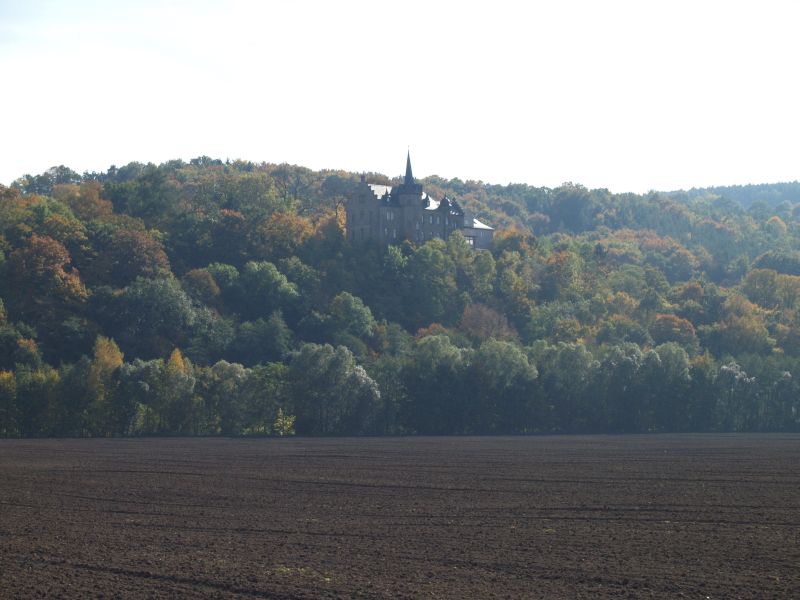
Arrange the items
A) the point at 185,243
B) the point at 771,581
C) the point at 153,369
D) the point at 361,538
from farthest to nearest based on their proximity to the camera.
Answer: the point at 185,243 → the point at 153,369 → the point at 361,538 → the point at 771,581

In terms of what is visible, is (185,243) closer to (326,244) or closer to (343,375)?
(326,244)

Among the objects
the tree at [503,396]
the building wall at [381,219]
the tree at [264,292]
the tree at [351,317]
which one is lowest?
the tree at [503,396]

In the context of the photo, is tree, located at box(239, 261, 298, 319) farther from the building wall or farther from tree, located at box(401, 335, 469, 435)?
tree, located at box(401, 335, 469, 435)

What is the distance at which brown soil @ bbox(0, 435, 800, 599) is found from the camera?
109ft

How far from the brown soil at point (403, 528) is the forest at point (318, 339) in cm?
4219

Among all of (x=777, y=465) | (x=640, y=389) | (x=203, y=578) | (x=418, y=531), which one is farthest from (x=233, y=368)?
(x=203, y=578)

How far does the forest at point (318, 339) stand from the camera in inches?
4700

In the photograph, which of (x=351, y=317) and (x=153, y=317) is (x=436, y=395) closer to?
(x=153, y=317)

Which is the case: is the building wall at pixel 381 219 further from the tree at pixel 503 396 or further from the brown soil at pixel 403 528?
the brown soil at pixel 403 528

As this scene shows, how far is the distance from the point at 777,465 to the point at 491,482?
1958 cm

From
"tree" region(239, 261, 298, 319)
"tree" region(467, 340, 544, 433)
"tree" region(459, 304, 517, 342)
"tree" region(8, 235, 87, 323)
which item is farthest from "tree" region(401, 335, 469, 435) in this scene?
"tree" region(8, 235, 87, 323)

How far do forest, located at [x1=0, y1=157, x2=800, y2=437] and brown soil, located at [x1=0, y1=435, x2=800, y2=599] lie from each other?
42.2 metres

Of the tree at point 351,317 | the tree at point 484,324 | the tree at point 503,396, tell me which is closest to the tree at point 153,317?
the tree at point 351,317

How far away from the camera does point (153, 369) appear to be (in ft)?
393
